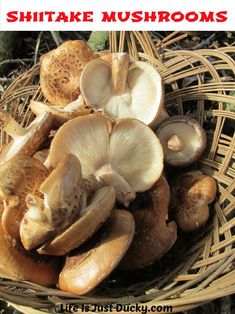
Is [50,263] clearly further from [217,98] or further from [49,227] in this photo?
[217,98]

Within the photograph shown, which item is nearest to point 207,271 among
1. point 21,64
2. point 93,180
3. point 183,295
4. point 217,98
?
point 183,295

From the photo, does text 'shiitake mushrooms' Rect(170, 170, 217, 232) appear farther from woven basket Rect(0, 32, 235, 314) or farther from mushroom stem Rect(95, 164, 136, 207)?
mushroom stem Rect(95, 164, 136, 207)

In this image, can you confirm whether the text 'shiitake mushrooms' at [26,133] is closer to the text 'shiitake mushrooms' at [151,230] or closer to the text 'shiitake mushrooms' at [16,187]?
the text 'shiitake mushrooms' at [16,187]

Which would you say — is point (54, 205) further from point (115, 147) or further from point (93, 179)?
point (115, 147)

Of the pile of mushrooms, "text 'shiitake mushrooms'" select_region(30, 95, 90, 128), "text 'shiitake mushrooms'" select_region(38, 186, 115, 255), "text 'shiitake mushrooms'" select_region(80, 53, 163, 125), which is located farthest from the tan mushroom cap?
"text 'shiitake mushrooms'" select_region(80, 53, 163, 125)

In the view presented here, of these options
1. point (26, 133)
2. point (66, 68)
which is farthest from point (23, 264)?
point (66, 68)

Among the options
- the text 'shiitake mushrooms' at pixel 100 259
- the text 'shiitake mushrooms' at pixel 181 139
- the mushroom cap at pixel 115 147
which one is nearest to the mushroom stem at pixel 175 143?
the text 'shiitake mushrooms' at pixel 181 139
